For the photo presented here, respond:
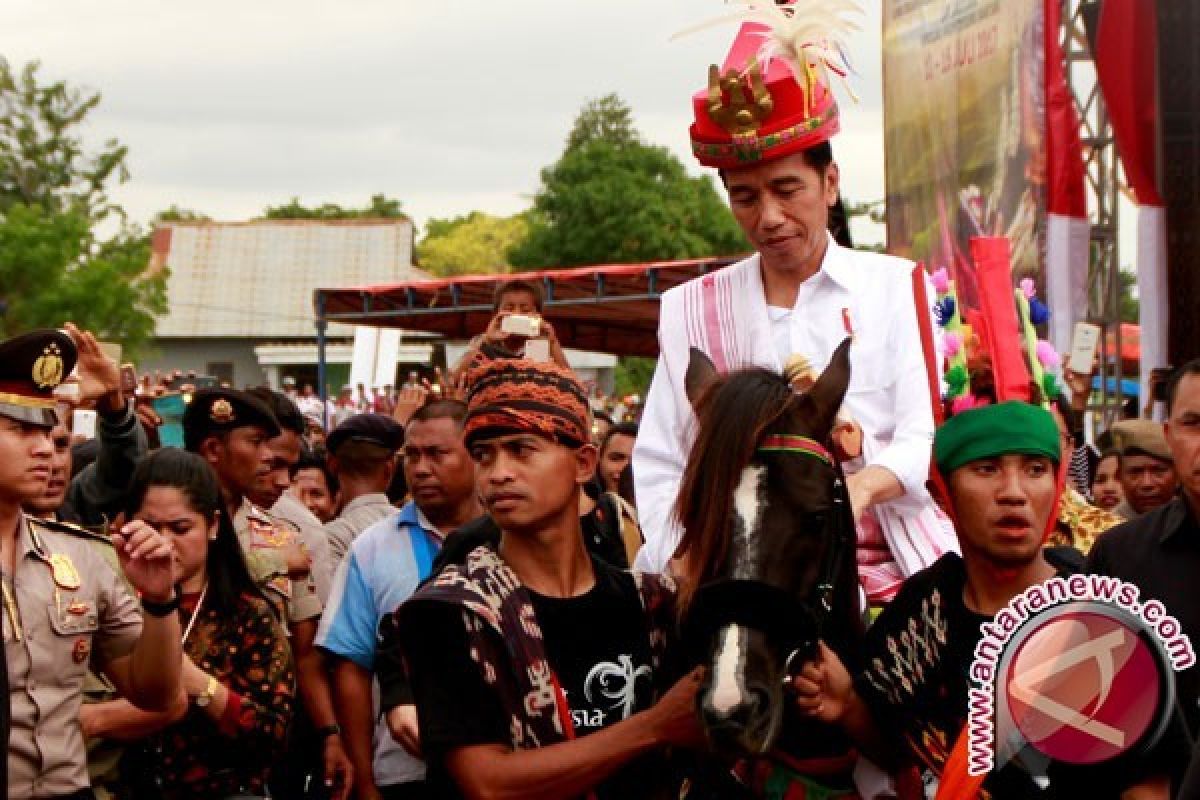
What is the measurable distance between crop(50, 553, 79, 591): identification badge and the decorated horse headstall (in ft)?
7.43

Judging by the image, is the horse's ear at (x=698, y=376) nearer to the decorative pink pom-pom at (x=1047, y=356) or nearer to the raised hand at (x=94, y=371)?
the decorative pink pom-pom at (x=1047, y=356)

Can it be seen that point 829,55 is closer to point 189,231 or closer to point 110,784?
point 110,784

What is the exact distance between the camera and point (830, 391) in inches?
160

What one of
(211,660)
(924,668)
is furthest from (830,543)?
(211,660)

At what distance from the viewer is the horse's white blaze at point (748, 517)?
374cm

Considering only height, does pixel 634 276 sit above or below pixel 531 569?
above

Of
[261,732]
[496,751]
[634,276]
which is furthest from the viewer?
[634,276]

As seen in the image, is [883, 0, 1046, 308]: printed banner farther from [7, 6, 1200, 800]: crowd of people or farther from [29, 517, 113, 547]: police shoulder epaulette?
[29, 517, 113, 547]: police shoulder epaulette

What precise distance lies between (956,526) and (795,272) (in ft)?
2.82

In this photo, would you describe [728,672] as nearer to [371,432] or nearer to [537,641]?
[537,641]

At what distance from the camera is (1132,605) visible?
3.52 meters

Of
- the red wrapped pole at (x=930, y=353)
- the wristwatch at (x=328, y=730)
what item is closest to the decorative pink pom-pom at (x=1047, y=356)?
the red wrapped pole at (x=930, y=353)

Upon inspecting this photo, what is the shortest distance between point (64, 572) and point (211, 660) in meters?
1.13

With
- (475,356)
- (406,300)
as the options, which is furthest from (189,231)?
(475,356)
